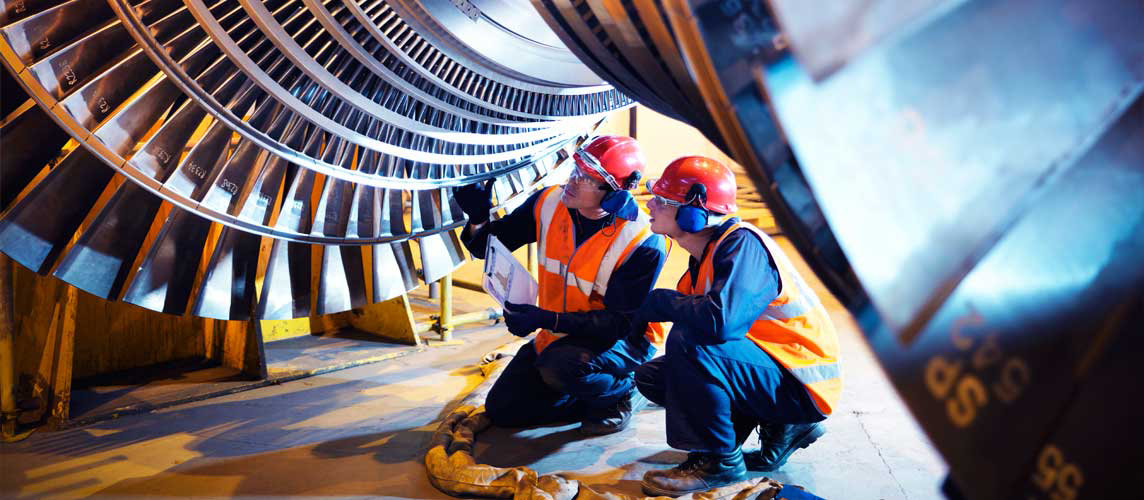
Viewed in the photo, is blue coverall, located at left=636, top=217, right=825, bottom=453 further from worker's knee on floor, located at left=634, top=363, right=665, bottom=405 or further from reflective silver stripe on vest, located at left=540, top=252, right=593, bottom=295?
reflective silver stripe on vest, located at left=540, top=252, right=593, bottom=295

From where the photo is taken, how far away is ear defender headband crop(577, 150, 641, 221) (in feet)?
7.82

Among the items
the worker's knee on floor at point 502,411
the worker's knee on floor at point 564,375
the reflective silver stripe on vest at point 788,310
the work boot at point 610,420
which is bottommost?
the work boot at point 610,420

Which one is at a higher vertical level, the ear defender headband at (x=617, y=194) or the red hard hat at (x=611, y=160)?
the red hard hat at (x=611, y=160)

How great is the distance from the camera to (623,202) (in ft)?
7.83

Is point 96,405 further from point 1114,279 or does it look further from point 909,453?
point 1114,279

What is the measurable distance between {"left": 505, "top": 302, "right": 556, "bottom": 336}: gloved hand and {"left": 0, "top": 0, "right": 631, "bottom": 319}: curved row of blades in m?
0.46

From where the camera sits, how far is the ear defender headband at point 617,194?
7.82 ft

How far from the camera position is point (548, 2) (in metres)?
1.32

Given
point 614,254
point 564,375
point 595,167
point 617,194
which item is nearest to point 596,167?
point 595,167

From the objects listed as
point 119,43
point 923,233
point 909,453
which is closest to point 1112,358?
point 923,233

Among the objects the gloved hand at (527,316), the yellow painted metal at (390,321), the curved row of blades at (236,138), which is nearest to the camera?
the curved row of blades at (236,138)

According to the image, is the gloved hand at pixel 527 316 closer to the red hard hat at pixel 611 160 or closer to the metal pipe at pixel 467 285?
A: the red hard hat at pixel 611 160

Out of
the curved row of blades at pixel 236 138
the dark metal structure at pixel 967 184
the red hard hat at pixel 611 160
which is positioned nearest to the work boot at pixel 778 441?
the red hard hat at pixel 611 160

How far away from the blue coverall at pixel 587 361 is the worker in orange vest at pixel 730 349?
9.5 inches
